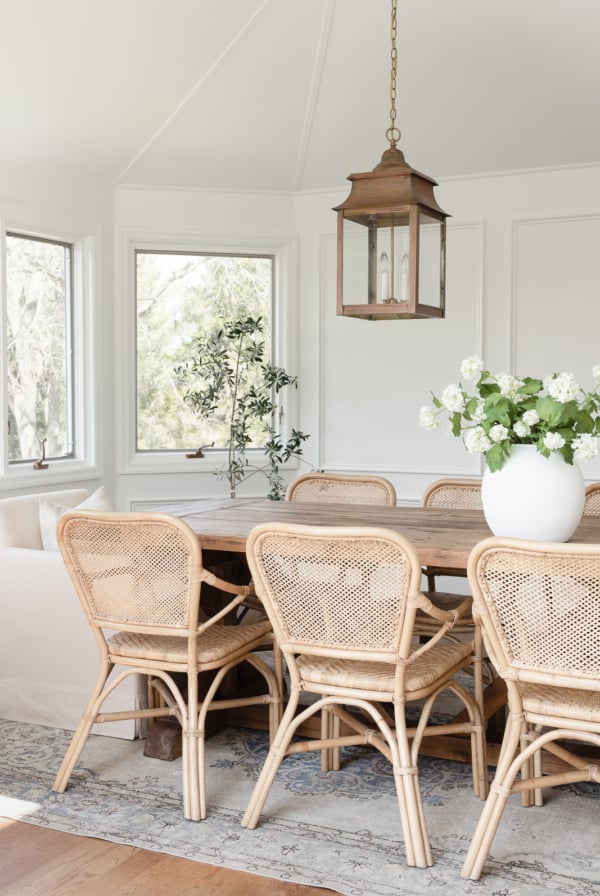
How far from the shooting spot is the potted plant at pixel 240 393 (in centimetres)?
557

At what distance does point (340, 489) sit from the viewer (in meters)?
4.14

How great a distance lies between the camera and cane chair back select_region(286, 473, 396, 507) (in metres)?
4.05

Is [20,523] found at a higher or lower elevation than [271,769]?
higher

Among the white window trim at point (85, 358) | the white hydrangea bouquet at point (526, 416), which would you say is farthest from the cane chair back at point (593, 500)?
the white window trim at point (85, 358)

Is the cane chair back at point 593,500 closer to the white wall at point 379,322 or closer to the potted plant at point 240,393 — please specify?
the white wall at point 379,322

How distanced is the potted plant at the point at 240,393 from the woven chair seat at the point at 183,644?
8.23 feet

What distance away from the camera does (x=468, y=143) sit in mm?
5355

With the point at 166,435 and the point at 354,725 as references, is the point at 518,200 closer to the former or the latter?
the point at 166,435

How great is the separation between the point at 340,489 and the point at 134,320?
223 cm

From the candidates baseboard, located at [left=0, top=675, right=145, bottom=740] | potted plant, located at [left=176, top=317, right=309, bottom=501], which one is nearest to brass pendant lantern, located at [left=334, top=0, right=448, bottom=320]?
baseboard, located at [left=0, top=675, right=145, bottom=740]

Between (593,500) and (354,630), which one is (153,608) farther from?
(593,500)

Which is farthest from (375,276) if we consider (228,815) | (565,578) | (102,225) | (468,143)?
(102,225)

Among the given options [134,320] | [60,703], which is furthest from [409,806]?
[134,320]

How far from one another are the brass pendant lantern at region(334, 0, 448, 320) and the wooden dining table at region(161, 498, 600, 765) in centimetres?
71
